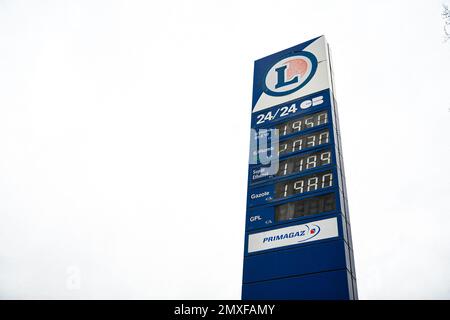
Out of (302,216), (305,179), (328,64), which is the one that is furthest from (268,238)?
(328,64)

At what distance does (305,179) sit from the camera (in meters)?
15.1

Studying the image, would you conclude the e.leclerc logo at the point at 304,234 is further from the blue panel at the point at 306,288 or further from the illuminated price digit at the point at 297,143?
the illuminated price digit at the point at 297,143

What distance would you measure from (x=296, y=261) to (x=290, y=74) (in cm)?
838

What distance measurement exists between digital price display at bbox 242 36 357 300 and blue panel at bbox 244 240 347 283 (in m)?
0.03

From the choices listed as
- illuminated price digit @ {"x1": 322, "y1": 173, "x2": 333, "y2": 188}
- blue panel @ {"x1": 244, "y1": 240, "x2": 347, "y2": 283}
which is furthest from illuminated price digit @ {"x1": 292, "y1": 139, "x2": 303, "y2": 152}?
blue panel @ {"x1": 244, "y1": 240, "x2": 347, "y2": 283}

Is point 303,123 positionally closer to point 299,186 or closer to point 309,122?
point 309,122

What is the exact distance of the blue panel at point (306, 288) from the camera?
12914 mm

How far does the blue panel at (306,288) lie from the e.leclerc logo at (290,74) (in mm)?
7856

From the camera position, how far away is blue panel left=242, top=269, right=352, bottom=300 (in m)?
12.9

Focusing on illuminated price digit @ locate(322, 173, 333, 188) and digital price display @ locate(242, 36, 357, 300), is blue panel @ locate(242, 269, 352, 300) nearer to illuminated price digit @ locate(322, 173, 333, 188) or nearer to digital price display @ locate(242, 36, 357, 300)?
digital price display @ locate(242, 36, 357, 300)

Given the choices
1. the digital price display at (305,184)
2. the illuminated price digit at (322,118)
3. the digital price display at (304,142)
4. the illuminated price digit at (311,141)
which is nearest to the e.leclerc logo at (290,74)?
the illuminated price digit at (322,118)

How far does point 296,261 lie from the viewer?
14047mm
